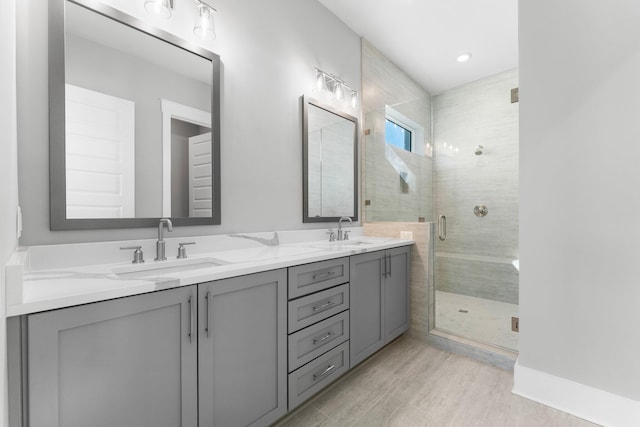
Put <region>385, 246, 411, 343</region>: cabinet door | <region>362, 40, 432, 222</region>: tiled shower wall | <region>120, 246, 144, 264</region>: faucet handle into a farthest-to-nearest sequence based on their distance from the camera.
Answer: <region>362, 40, 432, 222</region>: tiled shower wall < <region>385, 246, 411, 343</region>: cabinet door < <region>120, 246, 144, 264</region>: faucet handle

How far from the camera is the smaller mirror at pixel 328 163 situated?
2.30 meters

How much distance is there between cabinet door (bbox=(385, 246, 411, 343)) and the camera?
2.20 meters

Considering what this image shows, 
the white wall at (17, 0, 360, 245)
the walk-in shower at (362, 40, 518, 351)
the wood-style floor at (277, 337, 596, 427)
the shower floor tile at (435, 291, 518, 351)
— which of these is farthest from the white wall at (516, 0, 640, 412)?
the white wall at (17, 0, 360, 245)

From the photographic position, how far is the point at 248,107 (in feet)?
6.23

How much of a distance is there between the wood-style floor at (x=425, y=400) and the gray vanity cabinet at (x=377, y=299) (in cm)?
16

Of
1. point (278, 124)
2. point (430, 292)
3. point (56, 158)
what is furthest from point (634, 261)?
point (56, 158)

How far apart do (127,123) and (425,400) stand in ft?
7.12

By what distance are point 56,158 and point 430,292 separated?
2.54 m

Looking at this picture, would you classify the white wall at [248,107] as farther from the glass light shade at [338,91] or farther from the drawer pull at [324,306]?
the drawer pull at [324,306]

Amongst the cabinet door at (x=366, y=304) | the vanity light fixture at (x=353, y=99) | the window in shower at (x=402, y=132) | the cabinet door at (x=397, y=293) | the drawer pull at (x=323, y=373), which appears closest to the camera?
the drawer pull at (x=323, y=373)

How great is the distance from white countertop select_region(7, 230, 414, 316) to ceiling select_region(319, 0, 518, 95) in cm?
214

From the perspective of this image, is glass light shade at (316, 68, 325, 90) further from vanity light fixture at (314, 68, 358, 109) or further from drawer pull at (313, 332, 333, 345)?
drawer pull at (313, 332, 333, 345)

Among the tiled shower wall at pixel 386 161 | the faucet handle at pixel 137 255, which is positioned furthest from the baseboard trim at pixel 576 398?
the faucet handle at pixel 137 255

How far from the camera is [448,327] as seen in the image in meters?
2.49
